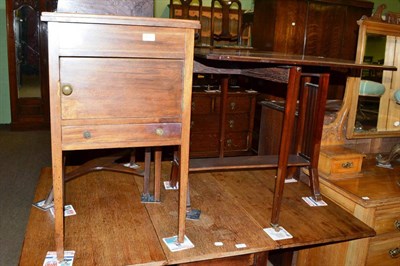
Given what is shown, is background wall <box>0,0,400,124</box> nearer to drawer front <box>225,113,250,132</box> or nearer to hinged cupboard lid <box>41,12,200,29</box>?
drawer front <box>225,113,250,132</box>

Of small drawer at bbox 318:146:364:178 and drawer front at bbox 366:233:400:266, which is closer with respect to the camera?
drawer front at bbox 366:233:400:266

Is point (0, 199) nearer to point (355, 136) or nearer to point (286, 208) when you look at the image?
point (286, 208)

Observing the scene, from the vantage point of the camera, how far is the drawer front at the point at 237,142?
4.85 meters

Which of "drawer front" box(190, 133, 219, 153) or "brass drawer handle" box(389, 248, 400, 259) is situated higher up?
"brass drawer handle" box(389, 248, 400, 259)

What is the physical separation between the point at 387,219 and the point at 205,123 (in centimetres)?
295

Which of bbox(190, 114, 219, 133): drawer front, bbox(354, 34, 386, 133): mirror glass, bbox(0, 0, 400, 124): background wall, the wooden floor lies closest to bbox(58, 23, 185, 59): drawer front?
the wooden floor

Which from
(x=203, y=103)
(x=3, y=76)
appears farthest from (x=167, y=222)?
(x=3, y=76)

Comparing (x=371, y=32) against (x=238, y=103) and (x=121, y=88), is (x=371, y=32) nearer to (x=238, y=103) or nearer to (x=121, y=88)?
(x=121, y=88)

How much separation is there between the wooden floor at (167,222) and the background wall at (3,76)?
4152mm

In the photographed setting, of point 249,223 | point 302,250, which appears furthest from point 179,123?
point 302,250

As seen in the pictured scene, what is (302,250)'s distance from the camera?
215 centimetres

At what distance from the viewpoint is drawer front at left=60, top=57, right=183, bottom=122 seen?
127cm

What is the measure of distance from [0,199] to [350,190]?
2.96 meters

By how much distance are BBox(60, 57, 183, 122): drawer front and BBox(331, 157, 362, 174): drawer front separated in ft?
3.70
